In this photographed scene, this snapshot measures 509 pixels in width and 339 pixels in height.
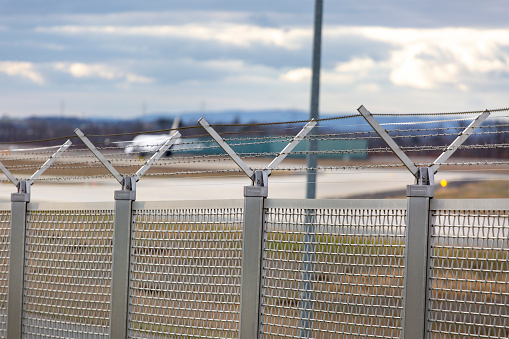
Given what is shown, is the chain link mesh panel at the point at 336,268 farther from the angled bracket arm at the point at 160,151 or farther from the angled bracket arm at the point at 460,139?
the angled bracket arm at the point at 160,151

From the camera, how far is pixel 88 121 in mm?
82625

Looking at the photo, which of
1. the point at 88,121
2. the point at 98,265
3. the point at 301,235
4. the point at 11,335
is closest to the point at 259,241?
the point at 301,235

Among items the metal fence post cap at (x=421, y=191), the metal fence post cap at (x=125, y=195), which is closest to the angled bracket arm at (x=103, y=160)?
the metal fence post cap at (x=125, y=195)

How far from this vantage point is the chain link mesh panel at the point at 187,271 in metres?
5.62

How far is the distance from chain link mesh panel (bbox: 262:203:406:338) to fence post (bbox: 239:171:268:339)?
0.19 feet

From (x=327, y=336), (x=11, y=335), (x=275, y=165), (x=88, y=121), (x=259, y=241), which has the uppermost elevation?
(x=88, y=121)

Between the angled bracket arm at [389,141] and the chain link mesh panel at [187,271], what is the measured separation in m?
1.35

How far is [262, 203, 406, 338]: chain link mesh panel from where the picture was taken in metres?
4.70

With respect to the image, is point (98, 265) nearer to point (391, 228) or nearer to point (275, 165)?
point (275, 165)

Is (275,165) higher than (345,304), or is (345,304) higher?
(275,165)

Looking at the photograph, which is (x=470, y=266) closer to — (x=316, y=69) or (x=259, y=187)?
(x=259, y=187)

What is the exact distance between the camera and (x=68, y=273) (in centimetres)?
698

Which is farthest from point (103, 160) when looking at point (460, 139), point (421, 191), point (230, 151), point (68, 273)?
point (460, 139)

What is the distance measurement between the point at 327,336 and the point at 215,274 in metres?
1.13
